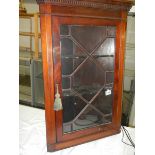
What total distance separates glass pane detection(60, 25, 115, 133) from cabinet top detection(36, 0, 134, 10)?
0.32 ft

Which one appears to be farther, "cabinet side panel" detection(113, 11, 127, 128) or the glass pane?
"cabinet side panel" detection(113, 11, 127, 128)

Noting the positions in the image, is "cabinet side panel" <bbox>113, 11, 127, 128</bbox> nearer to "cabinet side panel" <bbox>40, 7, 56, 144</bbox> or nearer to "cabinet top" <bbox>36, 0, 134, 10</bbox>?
"cabinet top" <bbox>36, 0, 134, 10</bbox>

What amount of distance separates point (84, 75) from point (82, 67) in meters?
0.05

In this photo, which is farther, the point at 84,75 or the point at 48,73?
the point at 84,75

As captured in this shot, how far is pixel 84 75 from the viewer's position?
1.04m

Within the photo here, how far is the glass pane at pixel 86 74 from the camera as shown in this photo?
0.96 meters

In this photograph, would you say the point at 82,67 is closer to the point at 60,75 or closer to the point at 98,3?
the point at 60,75

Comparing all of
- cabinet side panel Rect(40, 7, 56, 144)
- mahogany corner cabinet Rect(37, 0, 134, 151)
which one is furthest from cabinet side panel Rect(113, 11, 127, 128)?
cabinet side panel Rect(40, 7, 56, 144)

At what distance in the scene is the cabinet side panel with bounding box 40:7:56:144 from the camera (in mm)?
882

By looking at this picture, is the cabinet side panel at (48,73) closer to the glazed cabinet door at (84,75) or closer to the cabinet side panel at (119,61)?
the glazed cabinet door at (84,75)

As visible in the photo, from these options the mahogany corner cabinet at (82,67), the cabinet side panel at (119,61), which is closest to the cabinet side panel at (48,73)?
the mahogany corner cabinet at (82,67)


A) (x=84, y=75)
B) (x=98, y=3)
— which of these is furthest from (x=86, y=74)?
(x=98, y=3)
